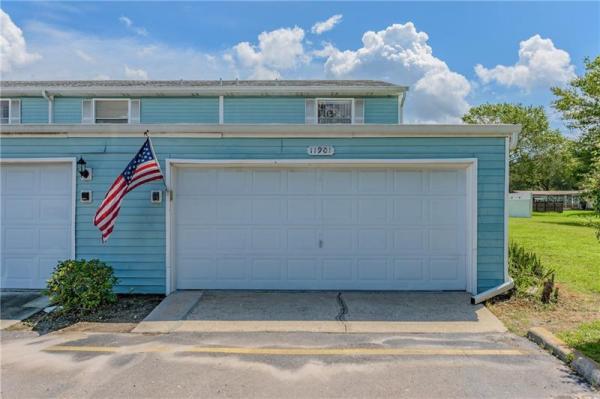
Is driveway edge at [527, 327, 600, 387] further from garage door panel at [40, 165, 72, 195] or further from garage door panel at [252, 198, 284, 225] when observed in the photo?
garage door panel at [40, 165, 72, 195]

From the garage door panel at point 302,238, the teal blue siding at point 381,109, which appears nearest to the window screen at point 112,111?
the teal blue siding at point 381,109

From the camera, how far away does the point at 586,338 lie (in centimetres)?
429

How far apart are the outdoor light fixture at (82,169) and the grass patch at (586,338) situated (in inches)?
295

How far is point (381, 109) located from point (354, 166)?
741 cm

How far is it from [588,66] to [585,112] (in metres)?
2.75

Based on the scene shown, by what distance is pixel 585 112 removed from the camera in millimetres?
20781

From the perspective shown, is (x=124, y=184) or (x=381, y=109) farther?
(x=381, y=109)

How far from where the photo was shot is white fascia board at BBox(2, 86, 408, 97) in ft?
41.6

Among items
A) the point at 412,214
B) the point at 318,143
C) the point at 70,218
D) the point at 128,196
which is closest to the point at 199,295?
the point at 128,196

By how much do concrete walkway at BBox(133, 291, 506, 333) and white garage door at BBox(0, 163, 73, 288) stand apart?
2510 mm

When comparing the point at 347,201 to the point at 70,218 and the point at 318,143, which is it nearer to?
the point at 318,143

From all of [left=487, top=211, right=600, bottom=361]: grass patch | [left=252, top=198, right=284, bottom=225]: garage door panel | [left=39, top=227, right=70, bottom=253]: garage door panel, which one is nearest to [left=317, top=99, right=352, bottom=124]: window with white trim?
[left=252, top=198, right=284, bottom=225]: garage door panel

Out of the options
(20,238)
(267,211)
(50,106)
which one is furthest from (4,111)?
(267,211)

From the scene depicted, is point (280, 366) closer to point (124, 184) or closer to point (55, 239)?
point (124, 184)
